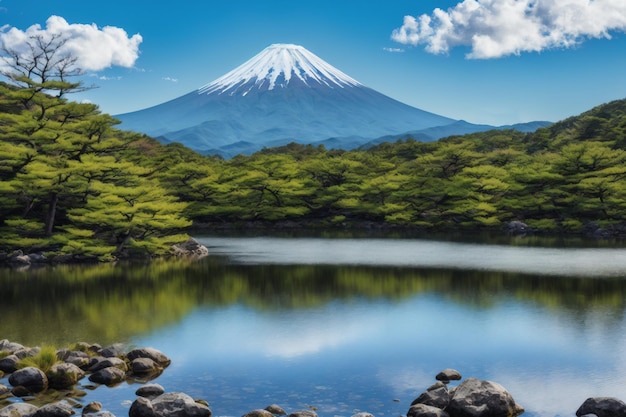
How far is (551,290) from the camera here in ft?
52.1

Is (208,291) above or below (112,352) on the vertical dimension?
above

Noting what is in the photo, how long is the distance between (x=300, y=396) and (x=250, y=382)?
0.89m

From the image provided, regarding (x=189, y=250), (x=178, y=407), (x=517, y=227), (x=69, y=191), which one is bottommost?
(x=178, y=407)

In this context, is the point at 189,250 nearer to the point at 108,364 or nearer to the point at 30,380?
the point at 108,364

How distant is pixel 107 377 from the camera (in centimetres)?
852

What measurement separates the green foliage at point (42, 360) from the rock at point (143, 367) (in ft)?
3.48

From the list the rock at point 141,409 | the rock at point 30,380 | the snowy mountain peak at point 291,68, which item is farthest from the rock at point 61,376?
the snowy mountain peak at point 291,68

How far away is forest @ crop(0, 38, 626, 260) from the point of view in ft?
74.8

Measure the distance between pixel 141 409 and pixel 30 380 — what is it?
207 centimetres

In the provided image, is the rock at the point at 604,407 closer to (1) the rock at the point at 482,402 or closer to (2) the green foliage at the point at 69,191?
(1) the rock at the point at 482,402

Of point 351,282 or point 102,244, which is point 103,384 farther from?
point 102,244

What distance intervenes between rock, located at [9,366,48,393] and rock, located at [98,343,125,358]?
143 cm

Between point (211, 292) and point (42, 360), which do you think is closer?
point (42, 360)

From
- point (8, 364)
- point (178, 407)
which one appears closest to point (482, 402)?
point (178, 407)
